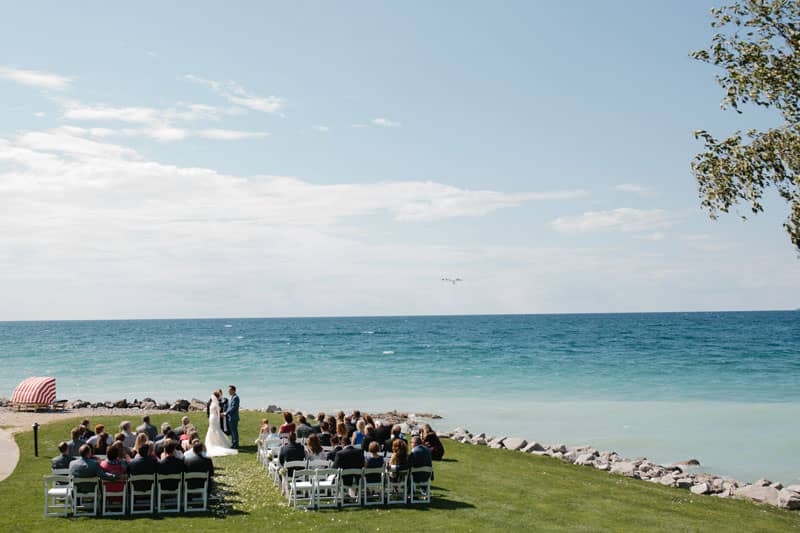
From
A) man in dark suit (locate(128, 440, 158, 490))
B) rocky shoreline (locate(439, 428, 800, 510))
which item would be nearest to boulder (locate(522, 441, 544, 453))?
rocky shoreline (locate(439, 428, 800, 510))

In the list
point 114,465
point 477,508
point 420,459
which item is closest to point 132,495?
point 114,465

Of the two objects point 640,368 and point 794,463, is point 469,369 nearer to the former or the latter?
point 640,368

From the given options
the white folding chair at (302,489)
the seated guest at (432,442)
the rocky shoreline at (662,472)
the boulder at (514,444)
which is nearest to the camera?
the white folding chair at (302,489)

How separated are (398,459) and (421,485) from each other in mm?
1567

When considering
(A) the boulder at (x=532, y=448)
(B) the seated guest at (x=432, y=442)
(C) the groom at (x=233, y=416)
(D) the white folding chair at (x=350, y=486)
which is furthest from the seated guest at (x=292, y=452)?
(A) the boulder at (x=532, y=448)

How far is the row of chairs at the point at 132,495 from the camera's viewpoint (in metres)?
13.5

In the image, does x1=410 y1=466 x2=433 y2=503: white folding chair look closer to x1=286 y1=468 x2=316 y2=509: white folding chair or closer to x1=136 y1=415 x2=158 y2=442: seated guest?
x1=286 y1=468 x2=316 y2=509: white folding chair

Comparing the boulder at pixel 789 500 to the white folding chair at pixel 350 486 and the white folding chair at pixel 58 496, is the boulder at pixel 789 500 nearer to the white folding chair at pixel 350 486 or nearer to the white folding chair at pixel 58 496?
the white folding chair at pixel 350 486

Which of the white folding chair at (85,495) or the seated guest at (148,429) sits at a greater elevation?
the seated guest at (148,429)

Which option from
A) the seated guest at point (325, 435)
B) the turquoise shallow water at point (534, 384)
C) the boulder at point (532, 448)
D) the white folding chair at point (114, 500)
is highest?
the seated guest at point (325, 435)

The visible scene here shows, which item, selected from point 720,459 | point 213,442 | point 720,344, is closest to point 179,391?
point 213,442

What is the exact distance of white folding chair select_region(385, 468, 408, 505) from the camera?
48.5 feet

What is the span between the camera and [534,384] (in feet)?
170

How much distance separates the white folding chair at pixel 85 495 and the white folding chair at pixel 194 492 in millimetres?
1587
